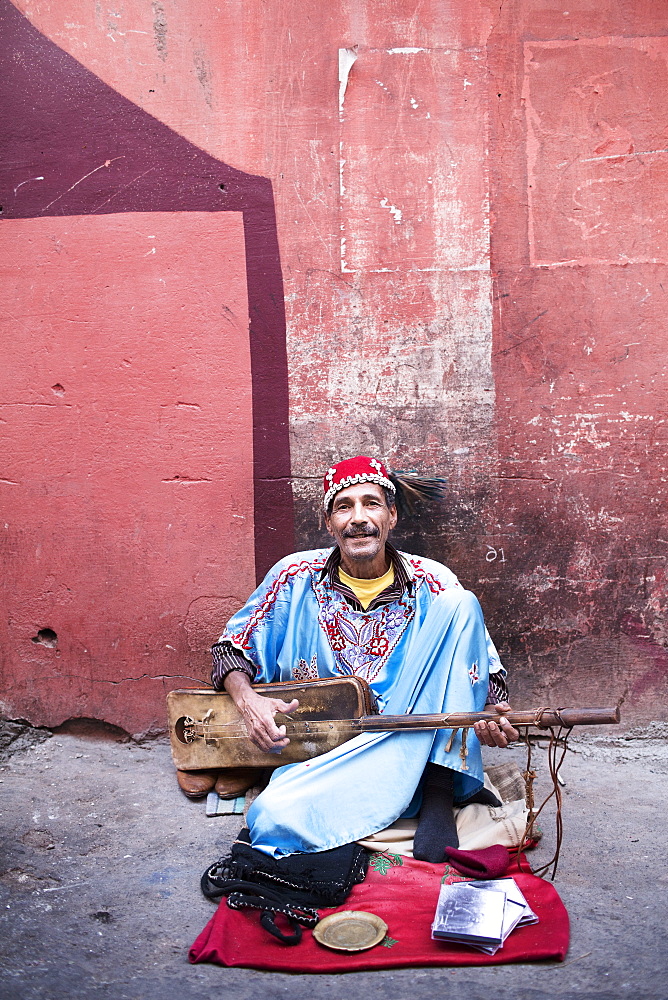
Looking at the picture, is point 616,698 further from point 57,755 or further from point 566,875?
point 57,755

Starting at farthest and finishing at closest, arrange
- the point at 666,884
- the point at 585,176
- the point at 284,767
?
the point at 585,176 → the point at 284,767 → the point at 666,884

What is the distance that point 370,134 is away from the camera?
11.9ft

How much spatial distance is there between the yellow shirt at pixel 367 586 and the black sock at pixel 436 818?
24.5 inches

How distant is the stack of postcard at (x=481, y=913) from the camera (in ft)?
7.63

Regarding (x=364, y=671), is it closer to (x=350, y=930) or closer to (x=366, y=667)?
(x=366, y=667)

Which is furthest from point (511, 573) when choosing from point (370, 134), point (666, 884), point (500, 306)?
point (370, 134)

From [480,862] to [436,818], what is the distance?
11.4 inches

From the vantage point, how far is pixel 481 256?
11.9ft

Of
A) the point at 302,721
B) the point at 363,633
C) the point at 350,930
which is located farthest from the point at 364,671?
the point at 350,930

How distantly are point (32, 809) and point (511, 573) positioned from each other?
2.09m

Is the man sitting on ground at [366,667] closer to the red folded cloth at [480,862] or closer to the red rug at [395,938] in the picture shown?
the red folded cloth at [480,862]

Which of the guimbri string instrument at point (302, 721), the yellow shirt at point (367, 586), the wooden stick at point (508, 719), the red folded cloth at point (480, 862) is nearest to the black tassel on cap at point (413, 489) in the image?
the yellow shirt at point (367, 586)

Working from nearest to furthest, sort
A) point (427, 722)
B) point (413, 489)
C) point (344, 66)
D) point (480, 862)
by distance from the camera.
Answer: point (480, 862)
point (427, 722)
point (413, 489)
point (344, 66)

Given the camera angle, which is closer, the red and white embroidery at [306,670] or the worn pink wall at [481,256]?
the red and white embroidery at [306,670]
